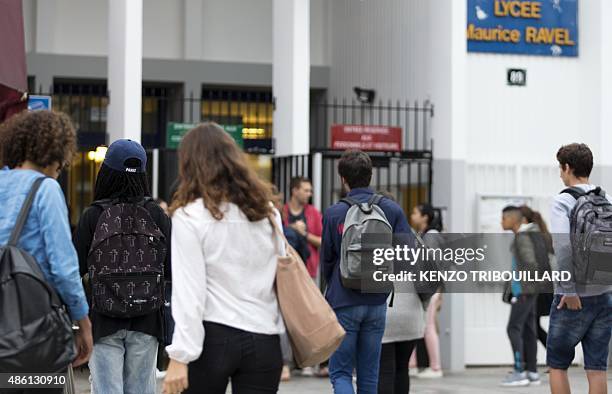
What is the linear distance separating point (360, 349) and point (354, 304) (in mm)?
329

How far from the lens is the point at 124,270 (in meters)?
6.14

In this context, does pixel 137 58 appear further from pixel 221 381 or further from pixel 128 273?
pixel 221 381

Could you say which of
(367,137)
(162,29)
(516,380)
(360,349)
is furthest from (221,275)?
(162,29)

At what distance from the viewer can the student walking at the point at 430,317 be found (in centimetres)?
1245

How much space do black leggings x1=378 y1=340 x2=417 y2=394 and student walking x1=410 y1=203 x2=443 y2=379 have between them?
369 centimetres

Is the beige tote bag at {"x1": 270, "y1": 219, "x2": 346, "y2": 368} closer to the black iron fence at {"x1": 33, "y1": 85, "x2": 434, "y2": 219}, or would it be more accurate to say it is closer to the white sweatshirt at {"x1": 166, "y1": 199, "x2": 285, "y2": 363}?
the white sweatshirt at {"x1": 166, "y1": 199, "x2": 285, "y2": 363}

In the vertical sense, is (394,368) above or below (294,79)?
below

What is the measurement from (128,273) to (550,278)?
7.91m

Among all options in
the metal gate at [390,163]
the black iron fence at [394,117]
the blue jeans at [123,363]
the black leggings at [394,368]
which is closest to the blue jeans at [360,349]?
the black leggings at [394,368]

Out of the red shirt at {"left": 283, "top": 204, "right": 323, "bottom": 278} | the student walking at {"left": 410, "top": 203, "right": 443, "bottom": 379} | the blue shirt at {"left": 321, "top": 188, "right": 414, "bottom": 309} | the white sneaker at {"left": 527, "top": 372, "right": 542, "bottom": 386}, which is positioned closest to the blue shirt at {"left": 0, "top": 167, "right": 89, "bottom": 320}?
the blue shirt at {"left": 321, "top": 188, "right": 414, "bottom": 309}

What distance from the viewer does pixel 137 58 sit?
42.8ft

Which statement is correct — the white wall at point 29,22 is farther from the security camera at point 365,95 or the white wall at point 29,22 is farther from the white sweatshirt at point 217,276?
the white sweatshirt at point 217,276

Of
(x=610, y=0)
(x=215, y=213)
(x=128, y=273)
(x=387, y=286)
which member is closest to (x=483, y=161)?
(x=610, y=0)

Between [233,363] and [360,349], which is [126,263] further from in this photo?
[360,349]
